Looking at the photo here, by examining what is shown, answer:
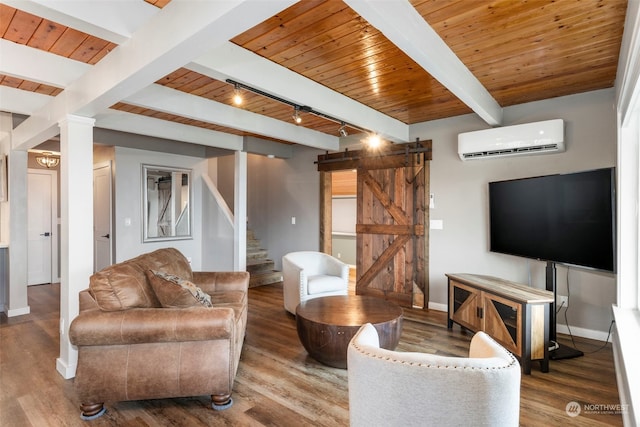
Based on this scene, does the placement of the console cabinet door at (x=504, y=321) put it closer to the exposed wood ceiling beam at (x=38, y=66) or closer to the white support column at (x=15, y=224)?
the exposed wood ceiling beam at (x=38, y=66)

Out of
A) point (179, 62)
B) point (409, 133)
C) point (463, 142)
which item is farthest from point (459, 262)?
point (179, 62)

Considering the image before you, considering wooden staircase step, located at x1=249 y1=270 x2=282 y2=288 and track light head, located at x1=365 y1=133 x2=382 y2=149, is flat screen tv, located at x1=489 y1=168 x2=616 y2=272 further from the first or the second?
wooden staircase step, located at x1=249 y1=270 x2=282 y2=288

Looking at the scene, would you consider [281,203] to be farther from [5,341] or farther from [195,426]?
[195,426]

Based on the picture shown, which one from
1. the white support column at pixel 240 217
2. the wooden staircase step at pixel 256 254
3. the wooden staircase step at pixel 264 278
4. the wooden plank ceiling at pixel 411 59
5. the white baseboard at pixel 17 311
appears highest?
the wooden plank ceiling at pixel 411 59

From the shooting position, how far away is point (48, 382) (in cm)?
257

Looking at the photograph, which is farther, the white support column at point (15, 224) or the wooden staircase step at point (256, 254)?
the wooden staircase step at point (256, 254)

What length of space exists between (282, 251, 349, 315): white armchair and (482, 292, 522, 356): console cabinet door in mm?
1592

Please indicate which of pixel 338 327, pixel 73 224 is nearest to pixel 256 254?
pixel 73 224

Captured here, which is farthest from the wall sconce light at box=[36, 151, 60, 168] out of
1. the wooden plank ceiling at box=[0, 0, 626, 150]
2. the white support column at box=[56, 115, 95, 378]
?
the white support column at box=[56, 115, 95, 378]

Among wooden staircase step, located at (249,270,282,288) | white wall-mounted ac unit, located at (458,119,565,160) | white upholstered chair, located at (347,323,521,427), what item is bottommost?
wooden staircase step, located at (249,270,282,288)

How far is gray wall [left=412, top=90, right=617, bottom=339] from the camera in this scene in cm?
331

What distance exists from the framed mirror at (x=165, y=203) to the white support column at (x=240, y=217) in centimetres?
134

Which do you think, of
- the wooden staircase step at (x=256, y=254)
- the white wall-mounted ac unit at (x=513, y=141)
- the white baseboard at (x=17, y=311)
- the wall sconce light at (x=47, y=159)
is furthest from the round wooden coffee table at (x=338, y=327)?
the wall sconce light at (x=47, y=159)

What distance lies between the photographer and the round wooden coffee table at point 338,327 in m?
2.62
